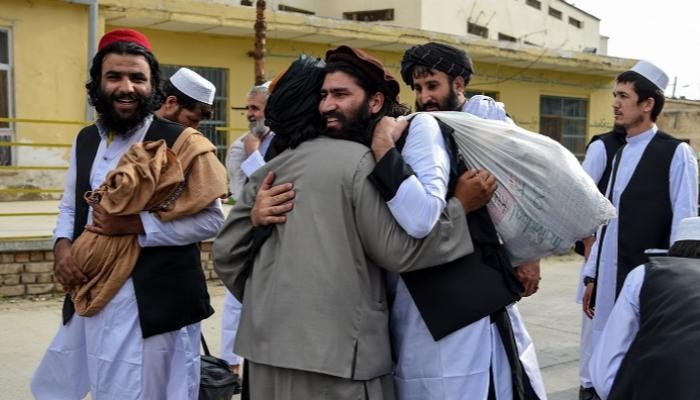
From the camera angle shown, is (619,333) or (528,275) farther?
(528,275)

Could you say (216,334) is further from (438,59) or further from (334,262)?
(334,262)

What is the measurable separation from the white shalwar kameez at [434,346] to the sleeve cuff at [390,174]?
0.04m

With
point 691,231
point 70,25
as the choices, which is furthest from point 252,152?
point 70,25

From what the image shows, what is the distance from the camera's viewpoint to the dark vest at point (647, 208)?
4.39m

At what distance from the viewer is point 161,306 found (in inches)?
121

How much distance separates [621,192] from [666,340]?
265 centimetres

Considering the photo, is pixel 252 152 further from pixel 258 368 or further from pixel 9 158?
pixel 9 158

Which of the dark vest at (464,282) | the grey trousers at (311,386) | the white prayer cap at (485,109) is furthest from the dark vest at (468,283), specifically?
the white prayer cap at (485,109)

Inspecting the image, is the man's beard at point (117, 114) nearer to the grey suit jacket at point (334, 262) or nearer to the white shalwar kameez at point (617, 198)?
the grey suit jacket at point (334, 262)

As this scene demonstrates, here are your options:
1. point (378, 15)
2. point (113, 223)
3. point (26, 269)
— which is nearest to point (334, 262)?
point (113, 223)

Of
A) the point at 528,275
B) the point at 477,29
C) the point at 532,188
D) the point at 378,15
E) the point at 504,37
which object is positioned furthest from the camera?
the point at 504,37

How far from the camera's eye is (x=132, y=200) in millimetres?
2969

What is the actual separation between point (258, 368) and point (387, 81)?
3.25ft

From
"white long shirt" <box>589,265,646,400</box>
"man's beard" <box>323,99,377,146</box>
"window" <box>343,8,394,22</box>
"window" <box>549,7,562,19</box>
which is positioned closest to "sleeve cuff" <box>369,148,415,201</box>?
"man's beard" <box>323,99,377,146</box>
